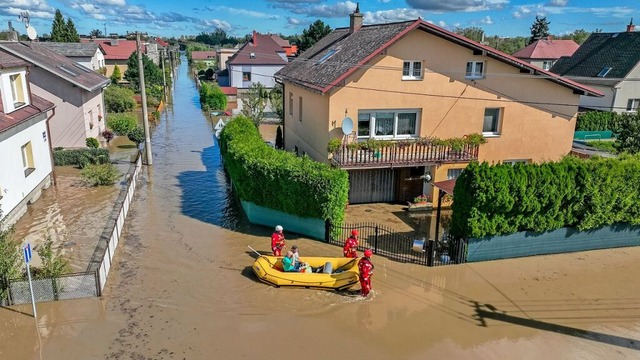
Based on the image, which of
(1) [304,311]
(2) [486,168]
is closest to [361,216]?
(2) [486,168]

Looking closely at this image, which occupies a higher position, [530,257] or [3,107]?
[3,107]

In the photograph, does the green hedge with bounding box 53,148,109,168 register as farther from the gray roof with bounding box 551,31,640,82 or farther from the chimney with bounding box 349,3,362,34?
the gray roof with bounding box 551,31,640,82

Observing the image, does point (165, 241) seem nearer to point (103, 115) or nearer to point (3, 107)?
point (3, 107)

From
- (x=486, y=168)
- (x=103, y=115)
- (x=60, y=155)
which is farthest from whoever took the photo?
(x=103, y=115)

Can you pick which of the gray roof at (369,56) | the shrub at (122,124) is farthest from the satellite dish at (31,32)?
the gray roof at (369,56)

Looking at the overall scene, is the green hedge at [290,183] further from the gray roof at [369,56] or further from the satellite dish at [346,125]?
the gray roof at [369,56]

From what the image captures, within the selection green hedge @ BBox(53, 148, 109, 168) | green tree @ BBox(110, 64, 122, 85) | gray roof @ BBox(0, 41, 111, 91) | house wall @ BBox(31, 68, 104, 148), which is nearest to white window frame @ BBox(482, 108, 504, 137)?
green hedge @ BBox(53, 148, 109, 168)

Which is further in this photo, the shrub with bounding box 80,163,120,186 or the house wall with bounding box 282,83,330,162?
the shrub with bounding box 80,163,120,186
